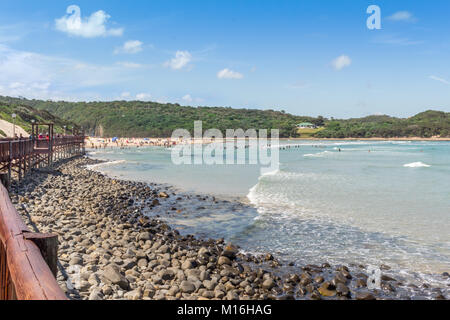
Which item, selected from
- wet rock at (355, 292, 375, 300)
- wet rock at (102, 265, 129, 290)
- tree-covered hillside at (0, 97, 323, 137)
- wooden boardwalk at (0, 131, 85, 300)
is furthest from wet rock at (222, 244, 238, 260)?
tree-covered hillside at (0, 97, 323, 137)

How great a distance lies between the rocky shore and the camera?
20.6ft

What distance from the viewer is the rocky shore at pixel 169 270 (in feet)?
20.6

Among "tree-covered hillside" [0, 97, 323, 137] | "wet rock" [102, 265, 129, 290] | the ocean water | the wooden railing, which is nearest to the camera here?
the wooden railing

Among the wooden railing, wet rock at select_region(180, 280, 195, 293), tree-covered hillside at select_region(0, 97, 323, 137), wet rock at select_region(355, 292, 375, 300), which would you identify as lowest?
wet rock at select_region(355, 292, 375, 300)

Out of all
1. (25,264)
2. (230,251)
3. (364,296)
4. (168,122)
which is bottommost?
(364,296)

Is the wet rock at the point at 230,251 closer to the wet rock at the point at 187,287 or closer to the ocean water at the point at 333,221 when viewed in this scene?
the ocean water at the point at 333,221

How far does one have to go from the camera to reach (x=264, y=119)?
6727 inches

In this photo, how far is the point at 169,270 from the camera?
23.2ft

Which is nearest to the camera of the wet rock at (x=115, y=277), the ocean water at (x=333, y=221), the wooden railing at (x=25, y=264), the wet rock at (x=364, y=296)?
the wooden railing at (x=25, y=264)

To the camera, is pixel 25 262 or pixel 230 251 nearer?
pixel 25 262

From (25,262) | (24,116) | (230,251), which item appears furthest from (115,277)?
(24,116)

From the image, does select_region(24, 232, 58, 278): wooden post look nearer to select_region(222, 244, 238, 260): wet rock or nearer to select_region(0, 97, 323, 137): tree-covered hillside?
select_region(222, 244, 238, 260): wet rock

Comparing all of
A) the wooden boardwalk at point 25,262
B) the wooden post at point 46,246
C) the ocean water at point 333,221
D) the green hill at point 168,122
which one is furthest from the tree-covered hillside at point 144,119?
the wooden post at point 46,246

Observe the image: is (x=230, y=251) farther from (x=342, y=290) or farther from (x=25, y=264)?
(x=25, y=264)
